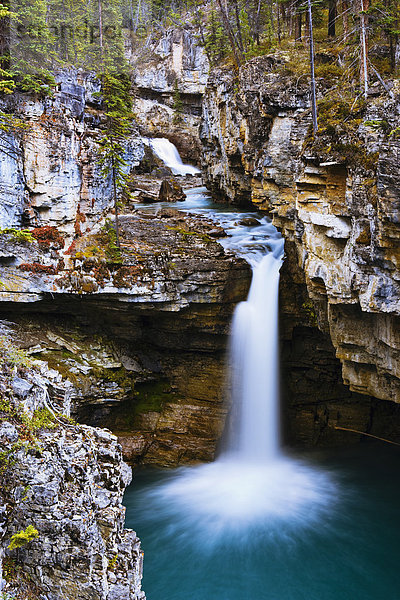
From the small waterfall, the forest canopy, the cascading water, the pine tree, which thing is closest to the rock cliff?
the forest canopy

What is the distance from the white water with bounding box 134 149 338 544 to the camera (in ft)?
40.1

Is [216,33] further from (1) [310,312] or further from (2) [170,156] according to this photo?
(1) [310,312]

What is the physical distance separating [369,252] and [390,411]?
32.3ft

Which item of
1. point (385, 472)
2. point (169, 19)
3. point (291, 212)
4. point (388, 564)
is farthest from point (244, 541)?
point (169, 19)

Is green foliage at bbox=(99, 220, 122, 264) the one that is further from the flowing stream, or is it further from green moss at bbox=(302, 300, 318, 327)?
green moss at bbox=(302, 300, 318, 327)

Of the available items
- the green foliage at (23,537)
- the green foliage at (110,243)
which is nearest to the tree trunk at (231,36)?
the green foliage at (110,243)

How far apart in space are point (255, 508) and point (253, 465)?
2.86 m

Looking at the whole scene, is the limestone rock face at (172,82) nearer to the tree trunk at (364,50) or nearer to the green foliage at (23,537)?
the tree trunk at (364,50)

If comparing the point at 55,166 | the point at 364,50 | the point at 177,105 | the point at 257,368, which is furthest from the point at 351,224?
the point at 177,105

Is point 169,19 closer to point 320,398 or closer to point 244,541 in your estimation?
point 320,398

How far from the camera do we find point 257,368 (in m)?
15.8

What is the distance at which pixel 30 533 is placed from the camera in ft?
14.0

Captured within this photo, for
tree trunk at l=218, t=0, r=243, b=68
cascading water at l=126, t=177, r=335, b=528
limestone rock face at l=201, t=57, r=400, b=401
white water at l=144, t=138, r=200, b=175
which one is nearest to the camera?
limestone rock face at l=201, t=57, r=400, b=401

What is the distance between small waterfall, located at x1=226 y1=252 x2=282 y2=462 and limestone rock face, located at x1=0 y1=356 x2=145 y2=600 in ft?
34.2
